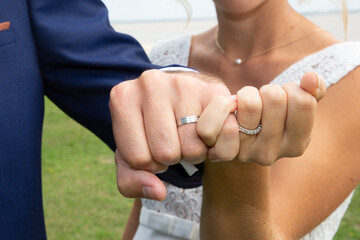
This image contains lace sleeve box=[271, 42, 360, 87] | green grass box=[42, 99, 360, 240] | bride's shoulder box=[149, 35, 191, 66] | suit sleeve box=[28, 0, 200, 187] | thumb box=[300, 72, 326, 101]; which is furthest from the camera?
green grass box=[42, 99, 360, 240]

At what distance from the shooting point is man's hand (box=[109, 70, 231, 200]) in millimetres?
924

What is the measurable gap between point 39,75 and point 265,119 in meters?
0.90

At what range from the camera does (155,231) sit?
2.21 m

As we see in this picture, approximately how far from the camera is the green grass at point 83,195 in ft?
16.0

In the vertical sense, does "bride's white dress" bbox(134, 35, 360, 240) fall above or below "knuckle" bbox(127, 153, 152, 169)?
below

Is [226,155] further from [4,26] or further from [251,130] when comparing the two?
[4,26]

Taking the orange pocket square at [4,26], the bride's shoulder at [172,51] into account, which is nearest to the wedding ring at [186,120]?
the orange pocket square at [4,26]

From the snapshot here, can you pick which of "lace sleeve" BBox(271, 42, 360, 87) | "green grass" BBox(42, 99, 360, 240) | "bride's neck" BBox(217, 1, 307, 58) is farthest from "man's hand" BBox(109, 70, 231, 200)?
"green grass" BBox(42, 99, 360, 240)

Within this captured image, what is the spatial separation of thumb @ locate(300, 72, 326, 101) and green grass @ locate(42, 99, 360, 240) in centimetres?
396

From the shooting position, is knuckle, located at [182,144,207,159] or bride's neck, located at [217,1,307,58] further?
bride's neck, located at [217,1,307,58]

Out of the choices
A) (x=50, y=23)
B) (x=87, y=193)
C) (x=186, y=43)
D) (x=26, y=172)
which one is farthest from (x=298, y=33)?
(x=87, y=193)

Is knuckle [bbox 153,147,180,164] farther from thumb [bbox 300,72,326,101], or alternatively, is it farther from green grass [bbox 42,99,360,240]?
green grass [bbox 42,99,360,240]

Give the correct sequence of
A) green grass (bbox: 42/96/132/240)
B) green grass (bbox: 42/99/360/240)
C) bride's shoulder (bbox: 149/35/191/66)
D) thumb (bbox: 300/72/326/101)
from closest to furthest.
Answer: thumb (bbox: 300/72/326/101)
bride's shoulder (bbox: 149/35/191/66)
green grass (bbox: 42/99/360/240)
green grass (bbox: 42/96/132/240)

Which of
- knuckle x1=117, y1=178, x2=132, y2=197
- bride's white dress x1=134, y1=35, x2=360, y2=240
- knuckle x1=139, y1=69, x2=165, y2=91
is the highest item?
knuckle x1=139, y1=69, x2=165, y2=91
